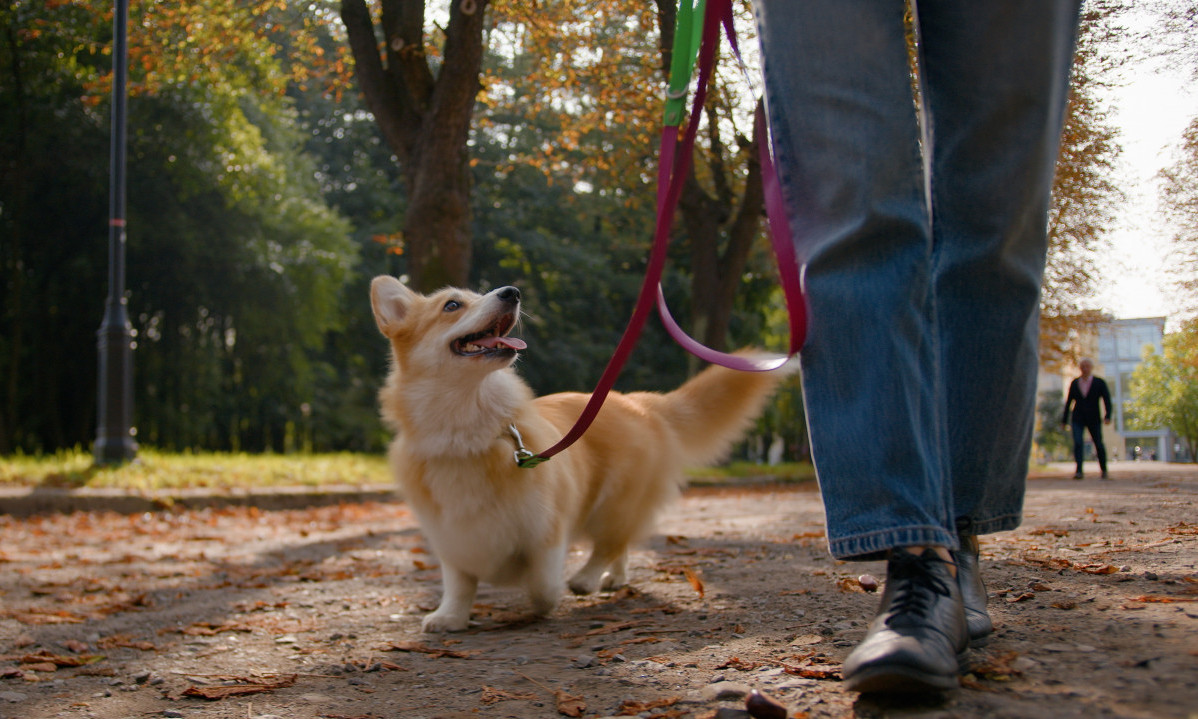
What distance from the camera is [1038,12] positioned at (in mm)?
1504

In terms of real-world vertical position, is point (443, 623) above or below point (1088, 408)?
below

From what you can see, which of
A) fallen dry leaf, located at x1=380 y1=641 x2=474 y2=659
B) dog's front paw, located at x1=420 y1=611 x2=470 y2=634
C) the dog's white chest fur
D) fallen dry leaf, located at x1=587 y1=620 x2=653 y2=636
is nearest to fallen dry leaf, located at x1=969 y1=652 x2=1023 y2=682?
fallen dry leaf, located at x1=587 y1=620 x2=653 y2=636

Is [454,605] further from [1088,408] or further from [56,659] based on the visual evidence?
[1088,408]

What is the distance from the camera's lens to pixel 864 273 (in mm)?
1458

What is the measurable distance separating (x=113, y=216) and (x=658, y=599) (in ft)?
25.5

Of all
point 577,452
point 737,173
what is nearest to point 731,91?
point 737,173

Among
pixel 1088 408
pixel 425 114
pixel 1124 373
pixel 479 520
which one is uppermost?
pixel 425 114

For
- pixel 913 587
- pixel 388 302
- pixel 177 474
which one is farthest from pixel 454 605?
pixel 177 474

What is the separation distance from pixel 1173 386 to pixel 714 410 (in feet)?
5.88

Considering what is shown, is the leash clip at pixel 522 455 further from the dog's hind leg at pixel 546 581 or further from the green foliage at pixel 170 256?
the green foliage at pixel 170 256

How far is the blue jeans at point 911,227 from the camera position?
4.67ft

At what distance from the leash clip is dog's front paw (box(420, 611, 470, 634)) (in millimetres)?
548

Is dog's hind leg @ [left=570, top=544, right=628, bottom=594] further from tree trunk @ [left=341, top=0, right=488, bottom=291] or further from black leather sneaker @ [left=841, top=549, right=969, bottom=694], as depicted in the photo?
tree trunk @ [left=341, top=0, right=488, bottom=291]

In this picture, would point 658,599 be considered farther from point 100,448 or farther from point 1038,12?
point 100,448
